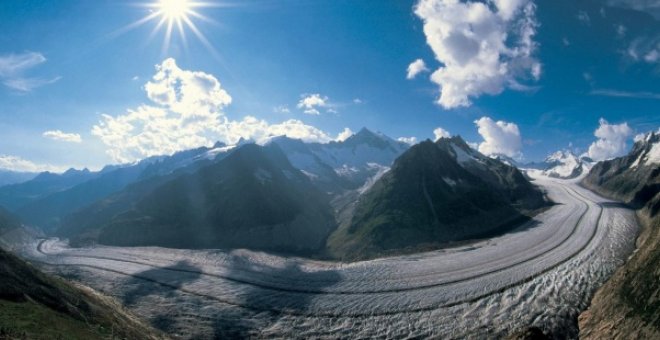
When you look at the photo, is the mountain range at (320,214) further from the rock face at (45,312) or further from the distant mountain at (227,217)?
the rock face at (45,312)

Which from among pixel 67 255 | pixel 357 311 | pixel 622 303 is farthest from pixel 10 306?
pixel 67 255

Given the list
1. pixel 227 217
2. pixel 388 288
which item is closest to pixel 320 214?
pixel 227 217

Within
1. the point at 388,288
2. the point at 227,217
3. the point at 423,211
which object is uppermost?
the point at 227,217

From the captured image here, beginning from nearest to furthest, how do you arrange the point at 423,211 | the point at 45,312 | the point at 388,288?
1. the point at 45,312
2. the point at 388,288
3. the point at 423,211

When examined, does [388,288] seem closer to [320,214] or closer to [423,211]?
[423,211]

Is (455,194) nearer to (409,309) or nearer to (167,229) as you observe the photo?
(409,309)

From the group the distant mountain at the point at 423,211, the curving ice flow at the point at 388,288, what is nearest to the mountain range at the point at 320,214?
the distant mountain at the point at 423,211

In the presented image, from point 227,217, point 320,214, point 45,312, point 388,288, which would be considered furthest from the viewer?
point 320,214
